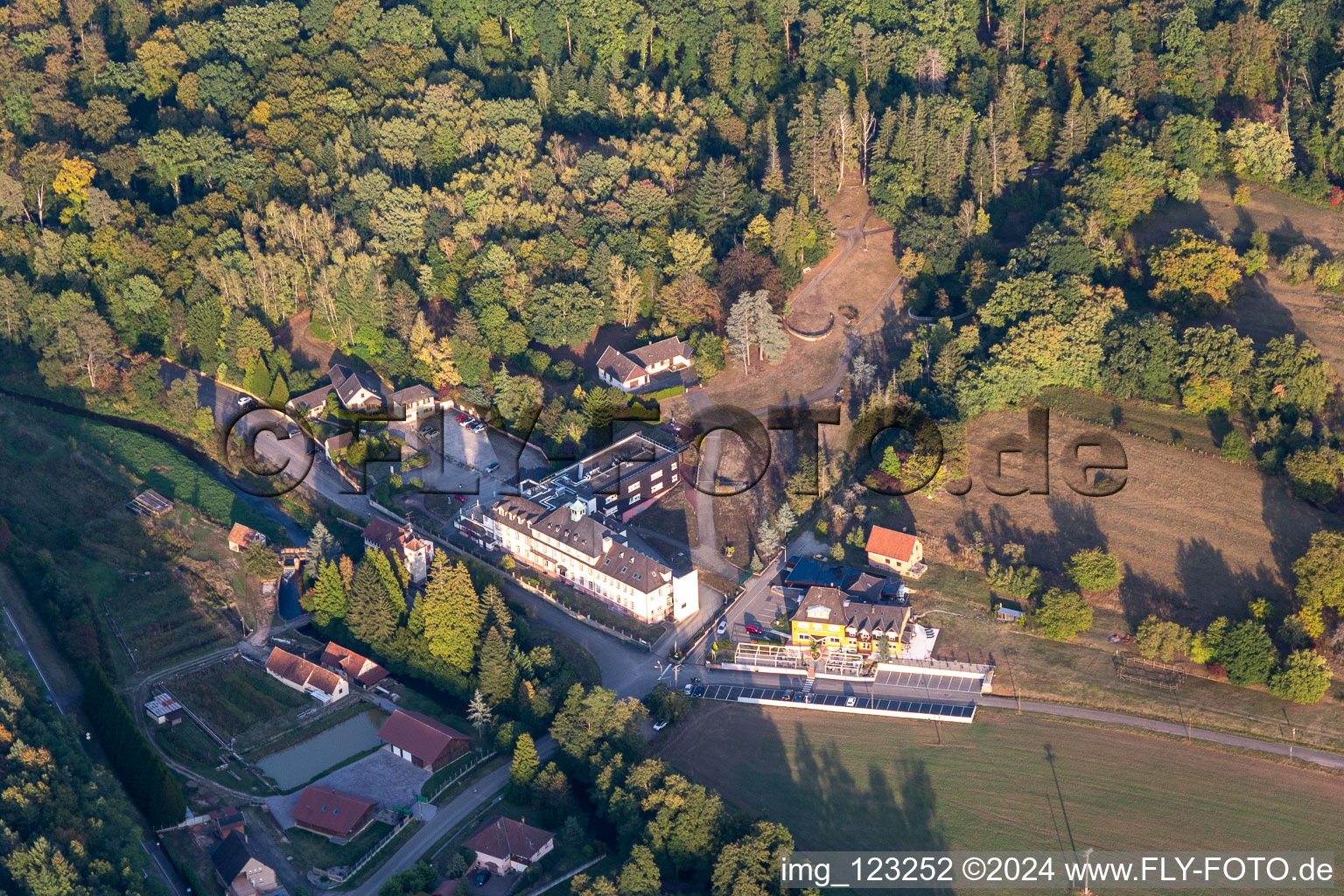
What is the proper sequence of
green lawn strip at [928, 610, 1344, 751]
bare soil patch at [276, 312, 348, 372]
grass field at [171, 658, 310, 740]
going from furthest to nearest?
bare soil patch at [276, 312, 348, 372]
grass field at [171, 658, 310, 740]
green lawn strip at [928, 610, 1344, 751]

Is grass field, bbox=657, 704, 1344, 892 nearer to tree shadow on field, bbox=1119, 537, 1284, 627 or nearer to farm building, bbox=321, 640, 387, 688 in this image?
tree shadow on field, bbox=1119, 537, 1284, 627

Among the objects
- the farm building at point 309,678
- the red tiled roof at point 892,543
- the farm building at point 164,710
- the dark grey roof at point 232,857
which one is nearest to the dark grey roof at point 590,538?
the red tiled roof at point 892,543

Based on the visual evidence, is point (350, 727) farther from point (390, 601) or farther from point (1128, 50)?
point (1128, 50)

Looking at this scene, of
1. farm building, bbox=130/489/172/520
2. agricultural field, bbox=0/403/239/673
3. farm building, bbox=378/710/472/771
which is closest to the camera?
farm building, bbox=378/710/472/771

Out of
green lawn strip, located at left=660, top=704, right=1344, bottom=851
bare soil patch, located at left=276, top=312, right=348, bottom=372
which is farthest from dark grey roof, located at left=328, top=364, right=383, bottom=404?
green lawn strip, located at left=660, top=704, right=1344, bottom=851

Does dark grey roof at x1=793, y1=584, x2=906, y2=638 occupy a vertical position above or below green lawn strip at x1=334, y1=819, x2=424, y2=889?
above

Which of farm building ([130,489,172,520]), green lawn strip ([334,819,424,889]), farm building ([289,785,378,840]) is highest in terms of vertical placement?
farm building ([130,489,172,520])

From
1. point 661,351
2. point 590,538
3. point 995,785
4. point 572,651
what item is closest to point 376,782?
point 572,651
